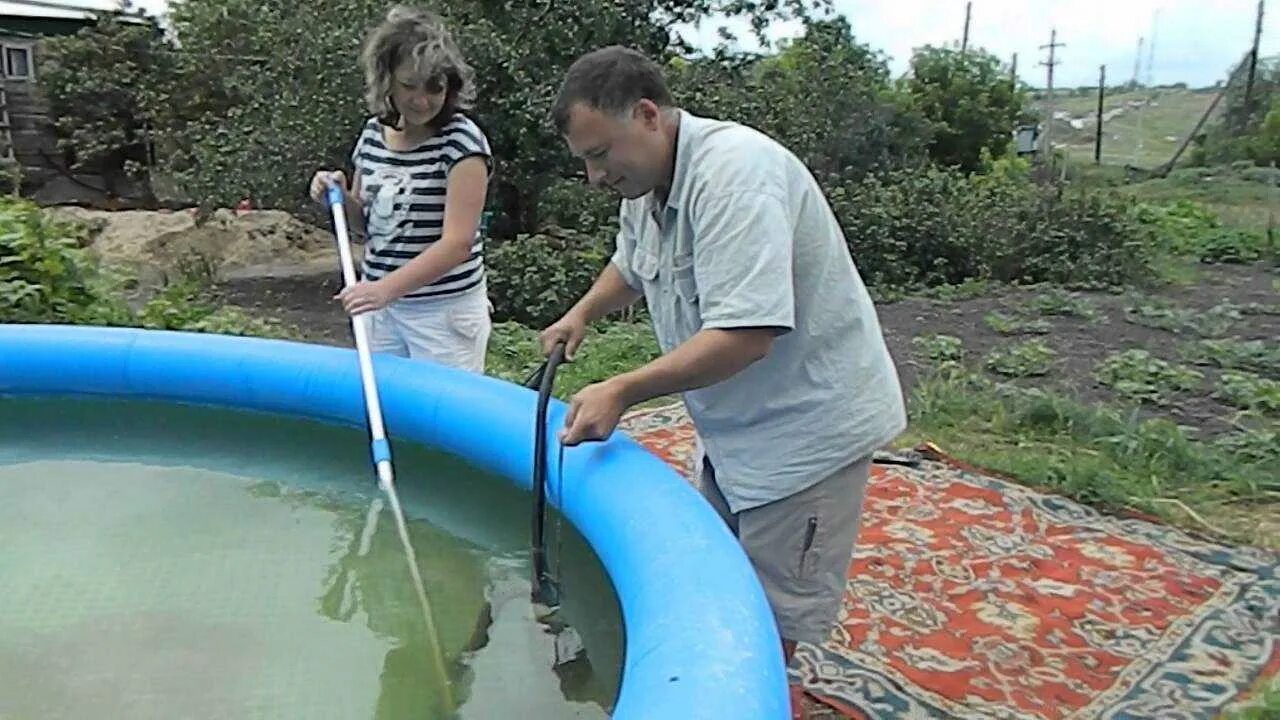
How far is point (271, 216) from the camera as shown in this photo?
8.58 meters

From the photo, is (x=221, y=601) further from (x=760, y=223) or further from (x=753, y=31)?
(x=753, y=31)

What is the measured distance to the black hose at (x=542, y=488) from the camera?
6.71 ft

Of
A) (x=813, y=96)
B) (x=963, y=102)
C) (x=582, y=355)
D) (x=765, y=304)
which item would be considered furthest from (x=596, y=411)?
(x=963, y=102)

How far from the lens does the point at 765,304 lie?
1.56m

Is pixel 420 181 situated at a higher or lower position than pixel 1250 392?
higher

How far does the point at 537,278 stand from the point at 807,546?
4.89 metres

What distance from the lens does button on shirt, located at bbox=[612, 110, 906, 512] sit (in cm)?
158

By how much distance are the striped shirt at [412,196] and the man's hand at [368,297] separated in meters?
0.11

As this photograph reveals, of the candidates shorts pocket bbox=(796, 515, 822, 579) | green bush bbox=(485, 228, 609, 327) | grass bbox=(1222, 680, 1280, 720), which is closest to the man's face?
shorts pocket bbox=(796, 515, 822, 579)

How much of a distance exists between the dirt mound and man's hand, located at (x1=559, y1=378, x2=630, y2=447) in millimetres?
6152

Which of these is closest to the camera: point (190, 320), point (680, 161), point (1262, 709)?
point (680, 161)

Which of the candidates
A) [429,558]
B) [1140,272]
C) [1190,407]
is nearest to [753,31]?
[1140,272]

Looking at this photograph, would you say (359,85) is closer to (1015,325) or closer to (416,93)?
(1015,325)

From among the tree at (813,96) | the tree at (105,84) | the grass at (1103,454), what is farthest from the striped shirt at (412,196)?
the tree at (105,84)
